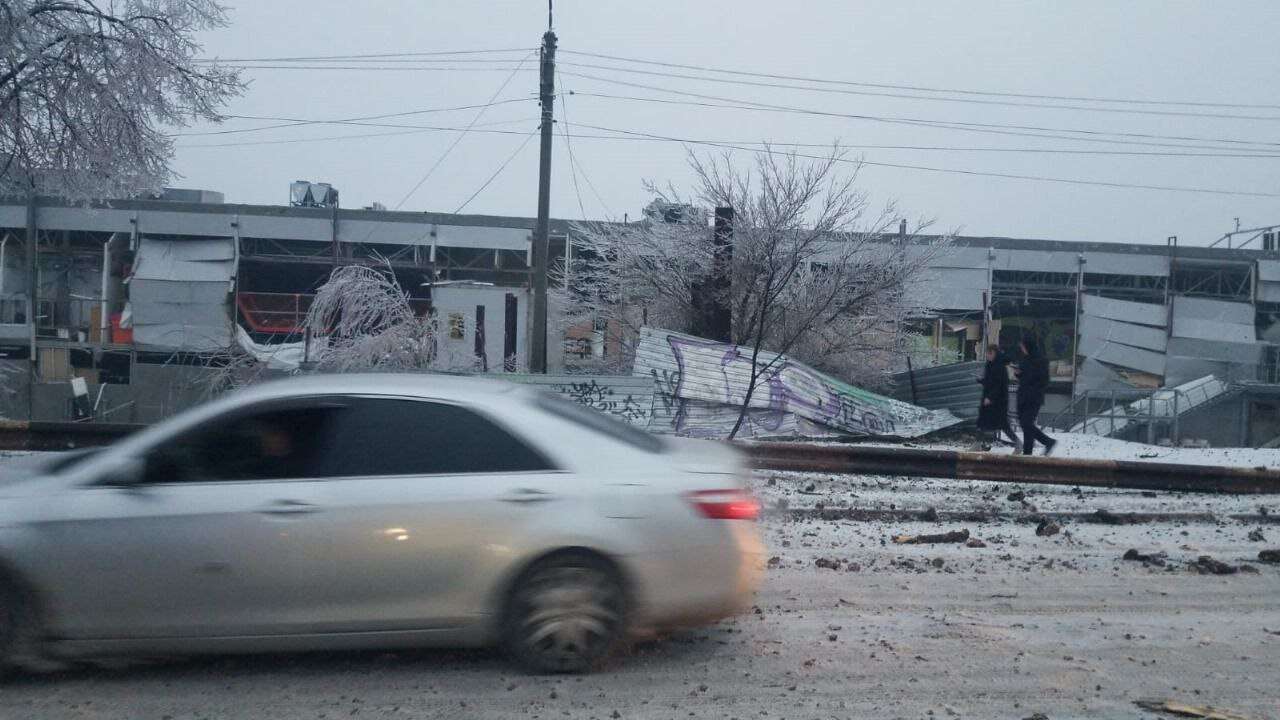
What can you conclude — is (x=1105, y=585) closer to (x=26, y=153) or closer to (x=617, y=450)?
(x=617, y=450)

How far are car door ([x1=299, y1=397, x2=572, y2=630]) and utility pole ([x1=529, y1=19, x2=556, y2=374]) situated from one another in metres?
14.6

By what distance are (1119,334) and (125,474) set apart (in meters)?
35.6

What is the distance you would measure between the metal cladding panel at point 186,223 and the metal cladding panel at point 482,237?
713 centimetres

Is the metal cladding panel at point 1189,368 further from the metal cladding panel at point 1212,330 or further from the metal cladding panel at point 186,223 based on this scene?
the metal cladding panel at point 186,223

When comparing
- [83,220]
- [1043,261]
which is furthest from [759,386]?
[83,220]

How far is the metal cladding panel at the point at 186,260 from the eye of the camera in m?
31.7

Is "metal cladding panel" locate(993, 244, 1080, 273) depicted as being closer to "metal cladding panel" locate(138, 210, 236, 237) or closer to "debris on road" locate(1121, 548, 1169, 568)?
"metal cladding panel" locate(138, 210, 236, 237)

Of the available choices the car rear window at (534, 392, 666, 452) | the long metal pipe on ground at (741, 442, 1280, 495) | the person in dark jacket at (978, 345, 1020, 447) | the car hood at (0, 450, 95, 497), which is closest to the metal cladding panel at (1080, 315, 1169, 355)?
the person in dark jacket at (978, 345, 1020, 447)

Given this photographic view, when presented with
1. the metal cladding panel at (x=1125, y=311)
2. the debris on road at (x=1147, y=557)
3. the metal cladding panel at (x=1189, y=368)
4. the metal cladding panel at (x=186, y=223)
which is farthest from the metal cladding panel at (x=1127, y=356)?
the metal cladding panel at (x=186, y=223)

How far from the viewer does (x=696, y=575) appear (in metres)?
4.74

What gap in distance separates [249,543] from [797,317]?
1667 cm

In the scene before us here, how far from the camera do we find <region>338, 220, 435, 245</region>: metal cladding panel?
32.9m

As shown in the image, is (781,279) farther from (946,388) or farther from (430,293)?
(430,293)

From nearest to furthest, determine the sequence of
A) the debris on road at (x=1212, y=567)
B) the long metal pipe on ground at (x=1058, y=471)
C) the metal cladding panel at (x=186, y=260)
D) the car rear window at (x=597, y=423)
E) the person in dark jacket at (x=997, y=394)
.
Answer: the car rear window at (x=597, y=423)
the debris on road at (x=1212, y=567)
the long metal pipe on ground at (x=1058, y=471)
the person in dark jacket at (x=997, y=394)
the metal cladding panel at (x=186, y=260)
